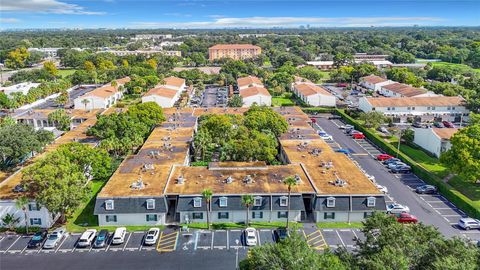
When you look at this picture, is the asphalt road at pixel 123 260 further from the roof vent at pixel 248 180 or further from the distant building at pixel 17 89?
the distant building at pixel 17 89

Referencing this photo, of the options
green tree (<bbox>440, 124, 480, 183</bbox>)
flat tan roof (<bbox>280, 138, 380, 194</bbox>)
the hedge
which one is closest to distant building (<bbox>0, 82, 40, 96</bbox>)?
flat tan roof (<bbox>280, 138, 380, 194</bbox>)

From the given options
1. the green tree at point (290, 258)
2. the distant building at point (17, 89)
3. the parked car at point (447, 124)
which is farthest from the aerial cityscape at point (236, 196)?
the distant building at point (17, 89)

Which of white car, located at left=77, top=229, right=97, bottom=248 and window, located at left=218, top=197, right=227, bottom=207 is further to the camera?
window, located at left=218, top=197, right=227, bottom=207

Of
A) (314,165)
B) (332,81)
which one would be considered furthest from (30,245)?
(332,81)

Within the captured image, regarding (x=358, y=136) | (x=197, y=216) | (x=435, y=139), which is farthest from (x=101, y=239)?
(x=358, y=136)

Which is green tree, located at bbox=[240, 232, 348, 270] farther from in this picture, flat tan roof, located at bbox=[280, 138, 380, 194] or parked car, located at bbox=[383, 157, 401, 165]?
parked car, located at bbox=[383, 157, 401, 165]

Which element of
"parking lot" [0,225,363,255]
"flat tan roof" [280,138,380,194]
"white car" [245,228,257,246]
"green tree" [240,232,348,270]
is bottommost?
"parking lot" [0,225,363,255]
